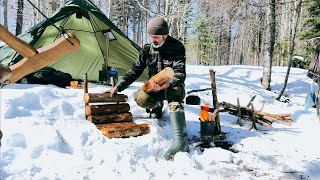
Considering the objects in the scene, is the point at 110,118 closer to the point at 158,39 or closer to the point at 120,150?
the point at 120,150

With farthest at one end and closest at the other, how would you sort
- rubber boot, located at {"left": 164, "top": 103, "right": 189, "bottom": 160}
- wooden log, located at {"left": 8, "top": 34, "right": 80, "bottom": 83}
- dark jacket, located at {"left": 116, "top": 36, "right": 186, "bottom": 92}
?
1. dark jacket, located at {"left": 116, "top": 36, "right": 186, "bottom": 92}
2. rubber boot, located at {"left": 164, "top": 103, "right": 189, "bottom": 160}
3. wooden log, located at {"left": 8, "top": 34, "right": 80, "bottom": 83}

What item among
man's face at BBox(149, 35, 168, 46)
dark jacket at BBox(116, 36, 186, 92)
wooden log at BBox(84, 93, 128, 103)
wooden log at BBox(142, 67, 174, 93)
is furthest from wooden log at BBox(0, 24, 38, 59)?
wooden log at BBox(84, 93, 128, 103)

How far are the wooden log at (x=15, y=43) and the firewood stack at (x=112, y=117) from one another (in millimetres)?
2301

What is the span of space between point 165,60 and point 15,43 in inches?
107

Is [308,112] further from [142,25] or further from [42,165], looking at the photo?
[142,25]

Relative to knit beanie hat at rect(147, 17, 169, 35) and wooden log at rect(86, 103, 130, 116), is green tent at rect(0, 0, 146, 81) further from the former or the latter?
knit beanie hat at rect(147, 17, 169, 35)

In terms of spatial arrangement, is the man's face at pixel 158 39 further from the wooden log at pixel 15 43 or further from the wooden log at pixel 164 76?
the wooden log at pixel 15 43

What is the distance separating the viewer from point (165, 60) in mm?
4262

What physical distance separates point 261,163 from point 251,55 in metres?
41.6

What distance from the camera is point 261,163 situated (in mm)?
3662

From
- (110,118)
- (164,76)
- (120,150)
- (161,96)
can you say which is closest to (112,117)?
(110,118)

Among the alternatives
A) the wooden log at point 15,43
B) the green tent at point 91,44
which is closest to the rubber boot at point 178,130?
the wooden log at point 15,43

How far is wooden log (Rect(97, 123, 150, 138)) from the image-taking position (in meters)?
3.96

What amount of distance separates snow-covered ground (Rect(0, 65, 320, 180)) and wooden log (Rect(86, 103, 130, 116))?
18 centimetres
